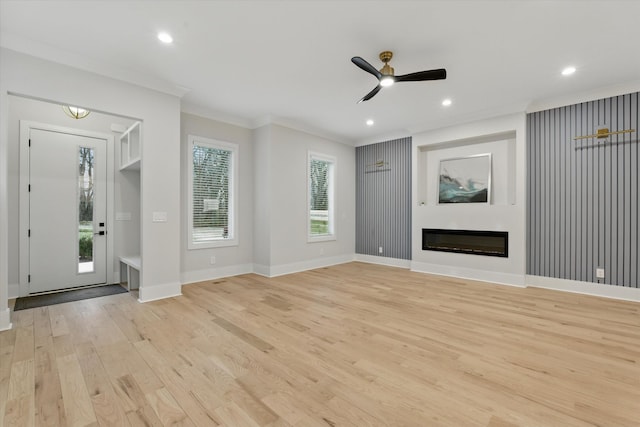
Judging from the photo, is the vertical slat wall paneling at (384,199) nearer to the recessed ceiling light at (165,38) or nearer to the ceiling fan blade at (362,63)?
the ceiling fan blade at (362,63)

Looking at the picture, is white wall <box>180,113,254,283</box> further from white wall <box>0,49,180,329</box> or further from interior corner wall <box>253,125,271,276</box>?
white wall <box>0,49,180,329</box>

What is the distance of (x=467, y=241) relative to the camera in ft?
18.1

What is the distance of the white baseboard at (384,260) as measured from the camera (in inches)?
254

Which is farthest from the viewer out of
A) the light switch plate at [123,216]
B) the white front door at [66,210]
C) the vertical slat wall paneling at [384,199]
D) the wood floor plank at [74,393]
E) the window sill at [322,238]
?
the vertical slat wall paneling at [384,199]

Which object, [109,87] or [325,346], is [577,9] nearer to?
[325,346]

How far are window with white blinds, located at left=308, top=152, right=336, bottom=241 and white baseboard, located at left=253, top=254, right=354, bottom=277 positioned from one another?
497 millimetres

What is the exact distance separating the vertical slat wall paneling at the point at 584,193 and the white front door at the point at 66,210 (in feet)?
23.4

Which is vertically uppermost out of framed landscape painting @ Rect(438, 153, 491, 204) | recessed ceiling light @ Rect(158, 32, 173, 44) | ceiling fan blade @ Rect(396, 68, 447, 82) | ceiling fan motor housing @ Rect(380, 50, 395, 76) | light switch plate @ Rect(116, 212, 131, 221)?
recessed ceiling light @ Rect(158, 32, 173, 44)

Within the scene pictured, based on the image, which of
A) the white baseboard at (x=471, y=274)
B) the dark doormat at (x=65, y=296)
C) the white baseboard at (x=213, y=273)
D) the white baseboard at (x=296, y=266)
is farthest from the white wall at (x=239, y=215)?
the white baseboard at (x=471, y=274)

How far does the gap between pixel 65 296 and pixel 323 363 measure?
13.4 ft

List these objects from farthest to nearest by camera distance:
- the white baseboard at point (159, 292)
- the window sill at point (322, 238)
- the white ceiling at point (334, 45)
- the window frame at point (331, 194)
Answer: the window frame at point (331, 194) < the window sill at point (322, 238) < the white baseboard at point (159, 292) < the white ceiling at point (334, 45)

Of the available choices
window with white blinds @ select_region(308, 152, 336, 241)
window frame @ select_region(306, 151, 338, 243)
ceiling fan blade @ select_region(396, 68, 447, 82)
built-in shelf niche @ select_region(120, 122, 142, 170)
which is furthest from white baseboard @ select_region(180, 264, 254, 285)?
ceiling fan blade @ select_region(396, 68, 447, 82)

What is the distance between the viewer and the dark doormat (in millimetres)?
3768

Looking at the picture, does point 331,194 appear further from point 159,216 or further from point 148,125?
point 148,125
